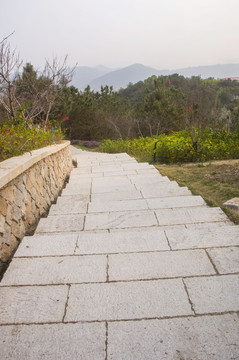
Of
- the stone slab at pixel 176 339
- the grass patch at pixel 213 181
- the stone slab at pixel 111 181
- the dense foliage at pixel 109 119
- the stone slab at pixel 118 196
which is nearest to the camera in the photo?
the stone slab at pixel 176 339

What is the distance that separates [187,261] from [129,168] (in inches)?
163

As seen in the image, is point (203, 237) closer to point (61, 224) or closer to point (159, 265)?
point (159, 265)

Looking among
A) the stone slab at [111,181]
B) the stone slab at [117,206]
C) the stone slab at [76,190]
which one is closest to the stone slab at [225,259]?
the stone slab at [117,206]

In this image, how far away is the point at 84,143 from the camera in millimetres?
18766

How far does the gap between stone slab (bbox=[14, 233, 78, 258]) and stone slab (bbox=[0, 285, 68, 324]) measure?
37 centimetres

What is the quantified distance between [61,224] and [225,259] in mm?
1531

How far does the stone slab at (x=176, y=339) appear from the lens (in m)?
1.15

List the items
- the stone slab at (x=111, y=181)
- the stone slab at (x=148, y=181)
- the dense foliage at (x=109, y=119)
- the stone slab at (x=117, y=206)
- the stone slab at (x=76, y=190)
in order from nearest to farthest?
the stone slab at (x=117, y=206) < the stone slab at (x=76, y=190) < the stone slab at (x=148, y=181) < the stone slab at (x=111, y=181) < the dense foliage at (x=109, y=119)

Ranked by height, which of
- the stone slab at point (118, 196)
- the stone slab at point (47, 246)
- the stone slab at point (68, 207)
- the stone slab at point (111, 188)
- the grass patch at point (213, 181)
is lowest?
the grass patch at point (213, 181)

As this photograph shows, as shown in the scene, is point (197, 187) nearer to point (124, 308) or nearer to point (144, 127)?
point (124, 308)

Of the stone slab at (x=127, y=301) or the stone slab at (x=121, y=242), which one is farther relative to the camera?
the stone slab at (x=121, y=242)

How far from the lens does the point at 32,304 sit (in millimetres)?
1446

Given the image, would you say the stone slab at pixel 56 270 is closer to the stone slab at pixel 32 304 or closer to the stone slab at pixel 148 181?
the stone slab at pixel 32 304

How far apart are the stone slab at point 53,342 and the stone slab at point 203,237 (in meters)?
0.94
